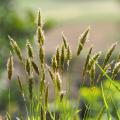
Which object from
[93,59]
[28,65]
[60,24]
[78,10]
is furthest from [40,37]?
[78,10]

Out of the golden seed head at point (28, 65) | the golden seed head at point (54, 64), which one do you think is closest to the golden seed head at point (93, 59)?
the golden seed head at point (54, 64)

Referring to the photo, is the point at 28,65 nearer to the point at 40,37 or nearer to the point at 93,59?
the point at 40,37

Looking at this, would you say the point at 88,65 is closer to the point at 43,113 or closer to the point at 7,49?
the point at 43,113

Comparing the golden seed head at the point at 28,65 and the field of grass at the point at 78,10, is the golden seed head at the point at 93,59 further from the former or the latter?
the field of grass at the point at 78,10

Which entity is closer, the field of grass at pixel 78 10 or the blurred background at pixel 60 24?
the blurred background at pixel 60 24

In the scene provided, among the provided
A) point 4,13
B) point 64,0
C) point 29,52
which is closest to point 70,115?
point 29,52

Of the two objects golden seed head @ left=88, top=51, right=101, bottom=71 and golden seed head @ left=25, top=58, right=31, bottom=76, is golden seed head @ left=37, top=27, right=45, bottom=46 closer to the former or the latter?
golden seed head @ left=25, top=58, right=31, bottom=76

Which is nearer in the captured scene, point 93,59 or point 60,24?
point 93,59

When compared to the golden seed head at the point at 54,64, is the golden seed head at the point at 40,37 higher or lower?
higher
